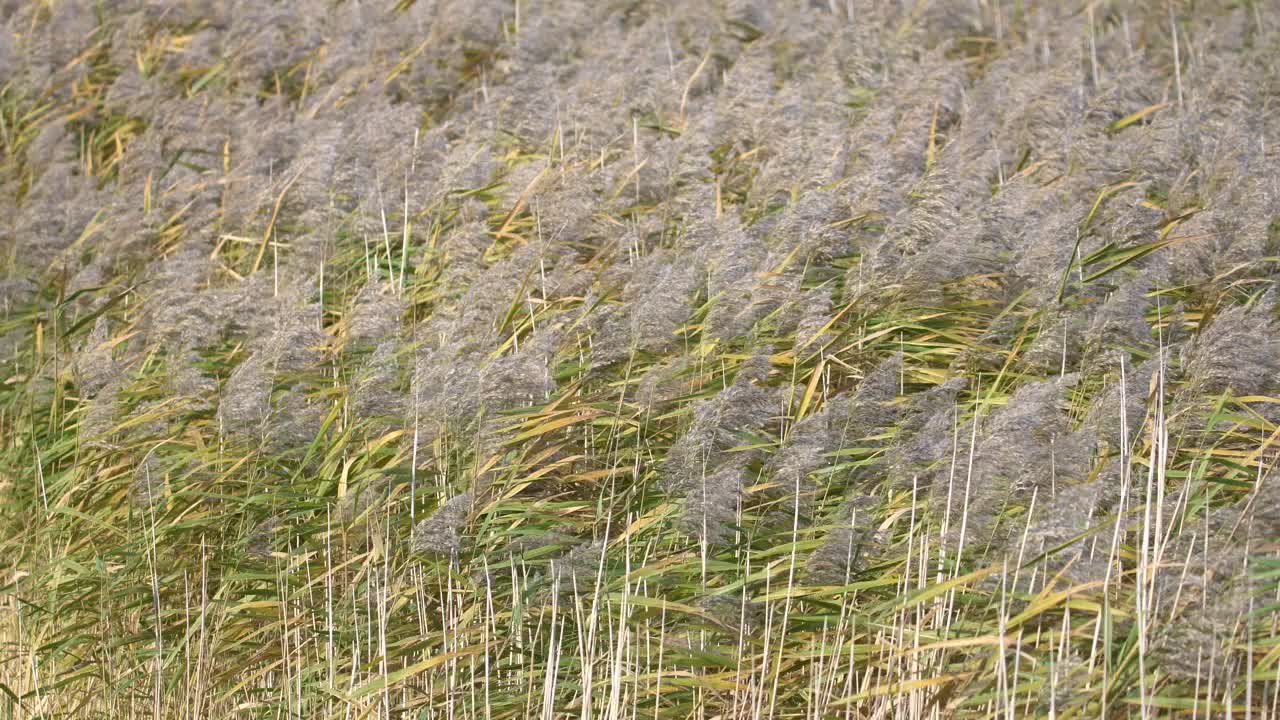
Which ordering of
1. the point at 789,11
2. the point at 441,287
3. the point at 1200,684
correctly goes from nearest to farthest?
the point at 1200,684 → the point at 441,287 → the point at 789,11

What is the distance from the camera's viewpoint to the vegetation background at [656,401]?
2998mm

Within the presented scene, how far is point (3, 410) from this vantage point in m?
4.11

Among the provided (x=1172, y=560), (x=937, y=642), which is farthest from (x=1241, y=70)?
(x=937, y=642)

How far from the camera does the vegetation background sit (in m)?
3.00

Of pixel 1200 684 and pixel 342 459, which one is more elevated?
pixel 342 459

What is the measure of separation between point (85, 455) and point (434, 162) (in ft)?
5.80

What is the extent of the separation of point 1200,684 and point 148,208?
4.13 metres

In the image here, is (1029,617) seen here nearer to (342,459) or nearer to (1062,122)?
(342,459)

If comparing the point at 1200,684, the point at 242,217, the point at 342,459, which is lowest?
the point at 1200,684

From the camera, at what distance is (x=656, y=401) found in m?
3.57

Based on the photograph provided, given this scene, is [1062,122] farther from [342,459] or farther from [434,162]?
[342,459]

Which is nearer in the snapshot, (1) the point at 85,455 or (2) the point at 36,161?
(1) the point at 85,455

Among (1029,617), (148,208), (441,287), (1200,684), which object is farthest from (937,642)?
(148,208)

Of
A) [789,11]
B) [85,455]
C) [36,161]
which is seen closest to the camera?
[85,455]
